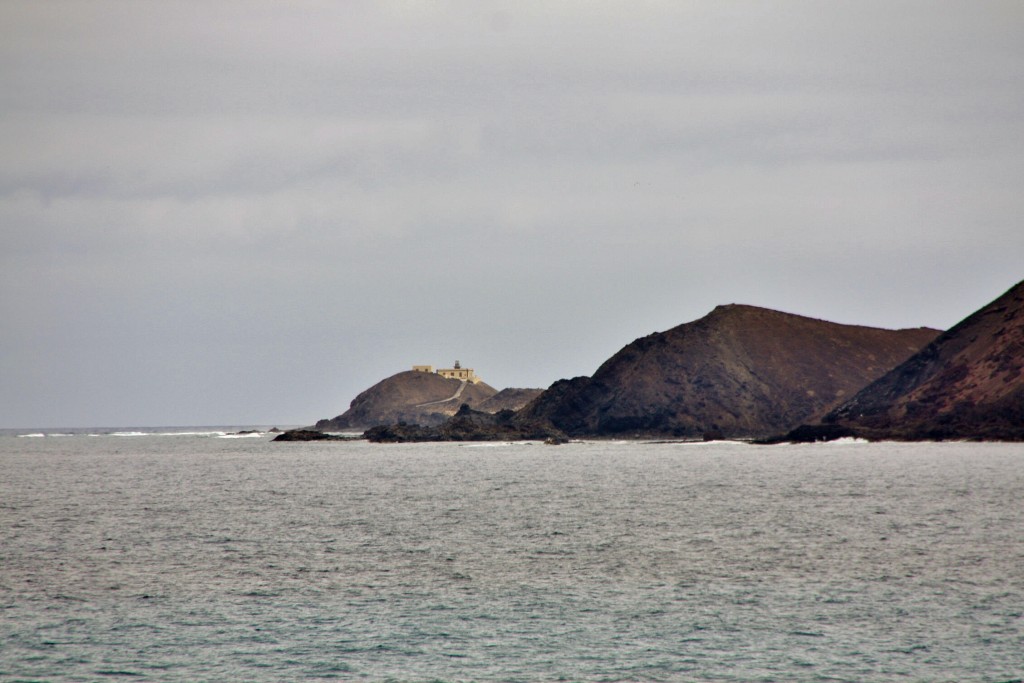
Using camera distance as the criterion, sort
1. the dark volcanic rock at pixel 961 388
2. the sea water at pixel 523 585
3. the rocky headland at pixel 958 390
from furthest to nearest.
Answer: the rocky headland at pixel 958 390, the dark volcanic rock at pixel 961 388, the sea water at pixel 523 585

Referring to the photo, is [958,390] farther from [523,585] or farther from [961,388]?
[523,585]

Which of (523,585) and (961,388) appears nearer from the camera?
(523,585)

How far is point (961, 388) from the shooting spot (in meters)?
168

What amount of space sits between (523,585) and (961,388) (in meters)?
146

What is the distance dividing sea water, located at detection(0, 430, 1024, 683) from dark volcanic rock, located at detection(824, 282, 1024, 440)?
259 ft

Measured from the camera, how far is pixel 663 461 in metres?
135

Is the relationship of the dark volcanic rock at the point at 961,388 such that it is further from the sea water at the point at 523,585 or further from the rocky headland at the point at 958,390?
the sea water at the point at 523,585

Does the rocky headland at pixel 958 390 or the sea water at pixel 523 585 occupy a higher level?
the rocky headland at pixel 958 390

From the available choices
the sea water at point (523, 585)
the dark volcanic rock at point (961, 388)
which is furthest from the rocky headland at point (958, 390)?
the sea water at point (523, 585)

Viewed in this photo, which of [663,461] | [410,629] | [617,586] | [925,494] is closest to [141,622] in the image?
[410,629]

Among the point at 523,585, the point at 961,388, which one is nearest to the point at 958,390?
the point at 961,388

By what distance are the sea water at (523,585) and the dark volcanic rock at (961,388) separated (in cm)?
7905

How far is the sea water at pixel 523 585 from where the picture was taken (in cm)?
2781

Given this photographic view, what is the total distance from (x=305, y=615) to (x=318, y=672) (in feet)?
24.1
